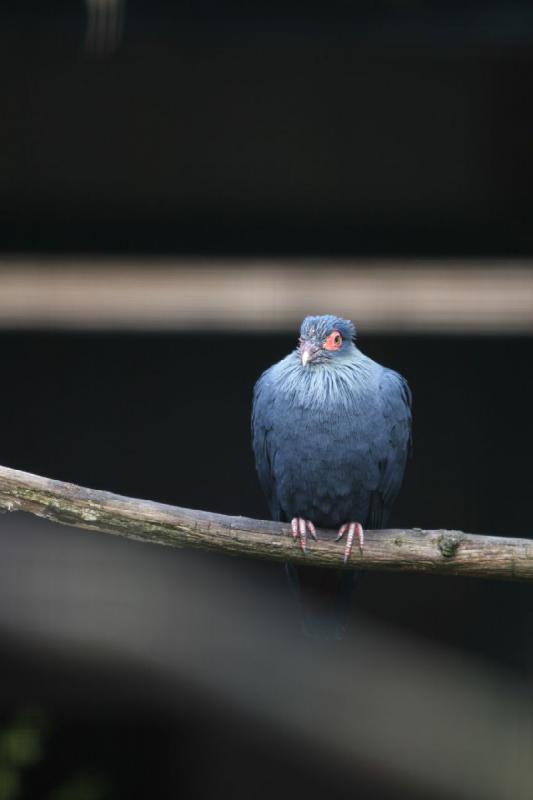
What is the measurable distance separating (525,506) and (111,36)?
2180 millimetres

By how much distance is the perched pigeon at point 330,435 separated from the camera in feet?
8.04

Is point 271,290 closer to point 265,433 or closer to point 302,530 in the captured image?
point 265,433

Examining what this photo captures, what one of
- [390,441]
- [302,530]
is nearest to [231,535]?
[302,530]

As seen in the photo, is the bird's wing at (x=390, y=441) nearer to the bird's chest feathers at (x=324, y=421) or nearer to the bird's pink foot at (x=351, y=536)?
the bird's chest feathers at (x=324, y=421)

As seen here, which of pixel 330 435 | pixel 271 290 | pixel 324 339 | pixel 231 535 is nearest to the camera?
pixel 231 535

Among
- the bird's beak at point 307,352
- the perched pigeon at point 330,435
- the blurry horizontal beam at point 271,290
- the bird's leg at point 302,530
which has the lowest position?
the bird's leg at point 302,530

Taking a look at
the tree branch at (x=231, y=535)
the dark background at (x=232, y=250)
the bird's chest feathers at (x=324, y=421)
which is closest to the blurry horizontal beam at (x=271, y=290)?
the dark background at (x=232, y=250)

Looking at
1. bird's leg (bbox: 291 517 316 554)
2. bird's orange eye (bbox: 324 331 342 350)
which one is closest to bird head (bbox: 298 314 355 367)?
bird's orange eye (bbox: 324 331 342 350)

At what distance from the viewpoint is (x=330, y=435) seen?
8.04 feet

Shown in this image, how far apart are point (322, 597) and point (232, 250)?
4.75 feet

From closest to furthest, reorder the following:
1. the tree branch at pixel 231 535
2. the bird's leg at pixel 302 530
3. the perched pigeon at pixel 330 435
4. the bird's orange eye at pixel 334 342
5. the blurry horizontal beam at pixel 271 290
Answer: the tree branch at pixel 231 535 < the bird's leg at pixel 302 530 < the perched pigeon at pixel 330 435 < the bird's orange eye at pixel 334 342 < the blurry horizontal beam at pixel 271 290

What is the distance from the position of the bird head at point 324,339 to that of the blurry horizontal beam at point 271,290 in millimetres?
1040

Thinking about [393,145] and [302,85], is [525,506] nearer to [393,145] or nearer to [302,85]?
[393,145]

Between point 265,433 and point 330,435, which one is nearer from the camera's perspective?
point 330,435
